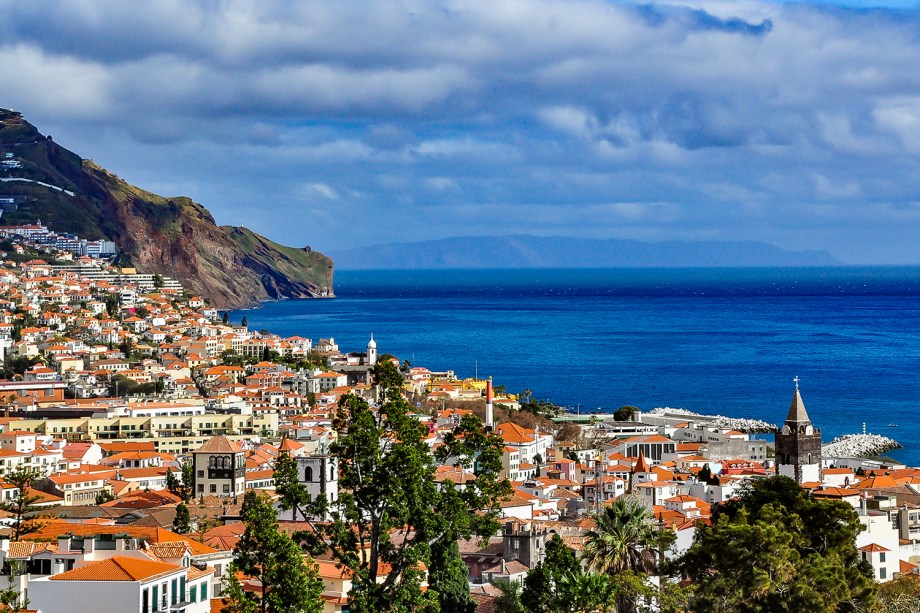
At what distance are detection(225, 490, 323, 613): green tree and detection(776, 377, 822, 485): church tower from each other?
74.8 feet

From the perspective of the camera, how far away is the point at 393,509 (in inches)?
928

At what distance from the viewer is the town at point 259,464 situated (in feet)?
81.0

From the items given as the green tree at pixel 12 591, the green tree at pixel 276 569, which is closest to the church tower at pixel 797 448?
the green tree at pixel 276 569

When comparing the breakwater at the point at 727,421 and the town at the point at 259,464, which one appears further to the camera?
the breakwater at the point at 727,421

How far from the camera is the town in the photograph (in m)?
24.7

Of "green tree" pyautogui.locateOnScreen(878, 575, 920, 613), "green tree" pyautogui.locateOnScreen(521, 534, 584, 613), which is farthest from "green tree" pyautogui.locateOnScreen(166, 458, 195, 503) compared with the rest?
"green tree" pyautogui.locateOnScreen(878, 575, 920, 613)

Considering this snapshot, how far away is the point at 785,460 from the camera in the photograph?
44250 mm

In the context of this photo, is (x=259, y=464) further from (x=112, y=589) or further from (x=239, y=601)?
(x=112, y=589)

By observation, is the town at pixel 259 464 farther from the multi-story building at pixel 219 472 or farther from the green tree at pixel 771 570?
the green tree at pixel 771 570

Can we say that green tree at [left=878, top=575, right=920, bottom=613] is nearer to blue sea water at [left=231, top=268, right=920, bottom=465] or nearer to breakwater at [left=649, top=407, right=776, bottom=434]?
blue sea water at [left=231, top=268, right=920, bottom=465]

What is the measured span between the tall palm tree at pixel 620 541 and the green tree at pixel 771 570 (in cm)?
77

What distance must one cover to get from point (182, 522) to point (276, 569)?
13.4 metres

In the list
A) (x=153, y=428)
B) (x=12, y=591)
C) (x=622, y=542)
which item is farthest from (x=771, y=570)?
(x=153, y=428)

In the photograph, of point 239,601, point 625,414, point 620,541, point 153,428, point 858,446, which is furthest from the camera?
point 625,414
